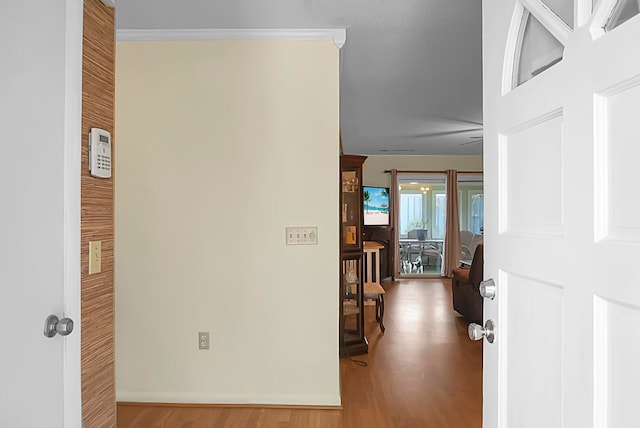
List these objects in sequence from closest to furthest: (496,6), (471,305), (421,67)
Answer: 1. (496,6)
2. (421,67)
3. (471,305)

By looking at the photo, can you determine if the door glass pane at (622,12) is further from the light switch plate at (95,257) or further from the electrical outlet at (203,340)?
the electrical outlet at (203,340)

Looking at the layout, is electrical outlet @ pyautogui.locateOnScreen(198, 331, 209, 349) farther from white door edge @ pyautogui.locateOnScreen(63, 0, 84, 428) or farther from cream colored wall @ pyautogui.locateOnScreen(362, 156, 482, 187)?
cream colored wall @ pyautogui.locateOnScreen(362, 156, 482, 187)

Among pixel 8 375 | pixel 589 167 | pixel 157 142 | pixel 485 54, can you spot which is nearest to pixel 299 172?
pixel 157 142

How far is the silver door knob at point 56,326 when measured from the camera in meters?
1.33

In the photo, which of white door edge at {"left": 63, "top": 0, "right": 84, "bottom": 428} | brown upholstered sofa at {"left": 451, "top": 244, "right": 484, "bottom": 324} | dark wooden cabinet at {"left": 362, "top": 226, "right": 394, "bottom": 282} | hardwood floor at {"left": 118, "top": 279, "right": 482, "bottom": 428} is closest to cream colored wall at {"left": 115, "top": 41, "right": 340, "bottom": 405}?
hardwood floor at {"left": 118, "top": 279, "right": 482, "bottom": 428}

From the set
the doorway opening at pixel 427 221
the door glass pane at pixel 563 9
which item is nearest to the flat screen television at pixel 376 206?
the doorway opening at pixel 427 221

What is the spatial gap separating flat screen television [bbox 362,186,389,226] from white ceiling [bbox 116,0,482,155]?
342 cm

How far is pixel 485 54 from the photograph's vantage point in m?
1.43

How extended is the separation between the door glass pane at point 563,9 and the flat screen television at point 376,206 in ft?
25.5

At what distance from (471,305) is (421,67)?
2.83m

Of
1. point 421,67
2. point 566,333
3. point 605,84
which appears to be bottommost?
point 566,333

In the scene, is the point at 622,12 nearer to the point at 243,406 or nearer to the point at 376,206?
the point at 243,406

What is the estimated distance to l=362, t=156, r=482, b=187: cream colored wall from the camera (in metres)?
9.12

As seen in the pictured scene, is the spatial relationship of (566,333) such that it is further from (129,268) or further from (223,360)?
(129,268)
